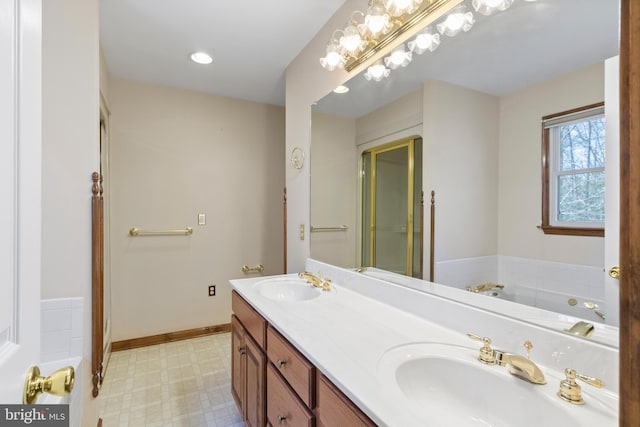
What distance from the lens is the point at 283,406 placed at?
1.12 metres

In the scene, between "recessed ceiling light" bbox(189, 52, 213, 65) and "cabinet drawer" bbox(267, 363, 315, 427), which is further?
"recessed ceiling light" bbox(189, 52, 213, 65)

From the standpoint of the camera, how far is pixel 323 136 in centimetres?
205

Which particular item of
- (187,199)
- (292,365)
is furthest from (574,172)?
(187,199)

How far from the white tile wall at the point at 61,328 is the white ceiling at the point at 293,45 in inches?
64.5

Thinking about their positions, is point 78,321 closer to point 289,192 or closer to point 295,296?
point 295,296

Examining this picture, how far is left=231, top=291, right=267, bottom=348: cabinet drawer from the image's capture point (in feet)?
4.38

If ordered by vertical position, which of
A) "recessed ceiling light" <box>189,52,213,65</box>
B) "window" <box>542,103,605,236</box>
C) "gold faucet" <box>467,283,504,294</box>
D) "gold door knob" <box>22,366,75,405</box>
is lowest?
"gold door knob" <box>22,366,75,405</box>

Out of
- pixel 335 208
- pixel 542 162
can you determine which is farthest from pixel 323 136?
pixel 542 162

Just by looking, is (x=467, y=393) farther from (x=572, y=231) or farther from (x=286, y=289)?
(x=286, y=289)

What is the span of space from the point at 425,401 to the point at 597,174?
29.9 inches

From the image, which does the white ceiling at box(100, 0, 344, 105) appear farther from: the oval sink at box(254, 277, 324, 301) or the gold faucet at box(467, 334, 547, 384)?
the gold faucet at box(467, 334, 547, 384)

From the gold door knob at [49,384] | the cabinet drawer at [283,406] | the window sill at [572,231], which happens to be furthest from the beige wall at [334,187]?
the gold door knob at [49,384]

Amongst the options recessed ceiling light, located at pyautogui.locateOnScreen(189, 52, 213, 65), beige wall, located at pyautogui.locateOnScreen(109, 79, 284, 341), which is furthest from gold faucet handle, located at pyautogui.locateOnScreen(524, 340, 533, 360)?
beige wall, located at pyautogui.locateOnScreen(109, 79, 284, 341)

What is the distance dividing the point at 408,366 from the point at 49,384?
0.83 m
